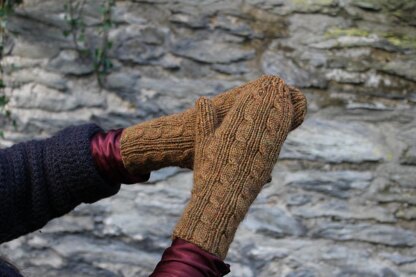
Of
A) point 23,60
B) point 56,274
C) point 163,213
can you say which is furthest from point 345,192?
point 23,60

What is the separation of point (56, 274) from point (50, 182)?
0.87 meters

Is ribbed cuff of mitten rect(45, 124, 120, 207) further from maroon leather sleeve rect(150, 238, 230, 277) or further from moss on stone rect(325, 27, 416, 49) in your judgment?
moss on stone rect(325, 27, 416, 49)

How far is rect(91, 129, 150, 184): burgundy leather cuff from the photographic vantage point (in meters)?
1.14

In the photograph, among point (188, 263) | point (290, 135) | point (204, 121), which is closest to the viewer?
point (188, 263)

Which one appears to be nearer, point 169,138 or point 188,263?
point 188,263

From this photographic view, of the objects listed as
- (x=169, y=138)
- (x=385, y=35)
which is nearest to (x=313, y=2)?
(x=385, y=35)

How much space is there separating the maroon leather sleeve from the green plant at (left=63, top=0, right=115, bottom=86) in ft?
3.37

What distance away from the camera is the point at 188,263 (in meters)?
0.97

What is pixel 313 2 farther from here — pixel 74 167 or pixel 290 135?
pixel 74 167

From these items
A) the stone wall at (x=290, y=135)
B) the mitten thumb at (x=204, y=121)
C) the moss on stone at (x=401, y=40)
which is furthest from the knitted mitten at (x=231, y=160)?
the moss on stone at (x=401, y=40)

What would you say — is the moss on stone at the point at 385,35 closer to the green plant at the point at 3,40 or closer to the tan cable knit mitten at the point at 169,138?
the tan cable knit mitten at the point at 169,138

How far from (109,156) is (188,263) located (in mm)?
284

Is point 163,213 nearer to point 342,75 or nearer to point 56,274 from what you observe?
point 56,274

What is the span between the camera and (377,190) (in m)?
1.86
